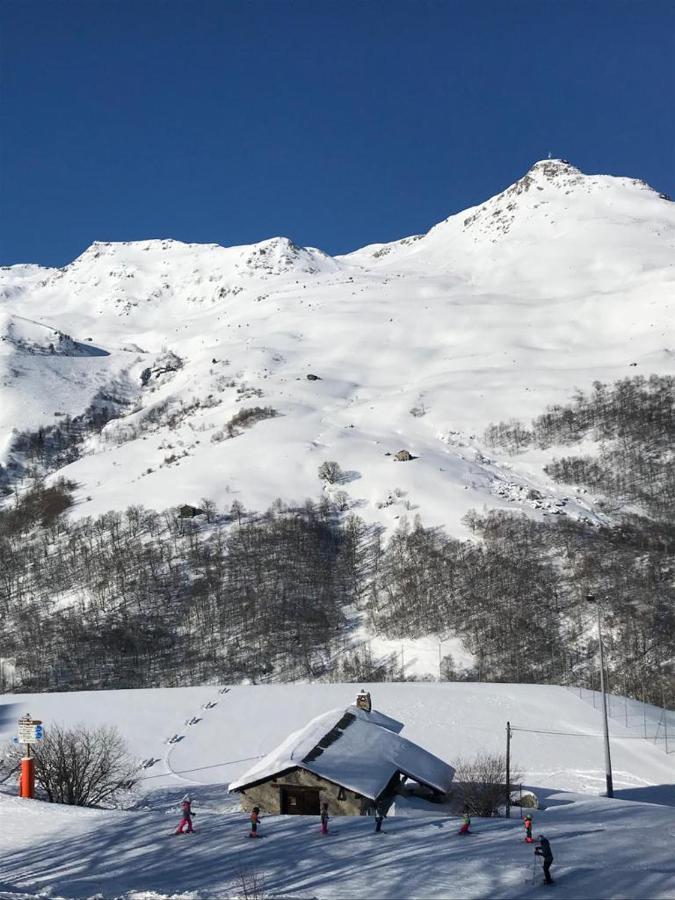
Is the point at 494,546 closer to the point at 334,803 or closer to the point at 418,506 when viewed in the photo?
the point at 418,506

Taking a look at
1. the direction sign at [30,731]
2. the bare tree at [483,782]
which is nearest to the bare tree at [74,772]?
the direction sign at [30,731]

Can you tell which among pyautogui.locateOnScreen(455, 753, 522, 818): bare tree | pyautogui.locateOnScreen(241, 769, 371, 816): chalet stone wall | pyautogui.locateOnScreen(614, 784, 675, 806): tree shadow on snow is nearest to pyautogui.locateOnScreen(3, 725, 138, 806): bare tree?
pyautogui.locateOnScreen(241, 769, 371, 816): chalet stone wall

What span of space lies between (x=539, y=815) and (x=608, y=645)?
56.1 m

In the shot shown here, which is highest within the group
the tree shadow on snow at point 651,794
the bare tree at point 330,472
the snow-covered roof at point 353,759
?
the bare tree at point 330,472

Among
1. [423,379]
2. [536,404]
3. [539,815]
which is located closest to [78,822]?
[539,815]

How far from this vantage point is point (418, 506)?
10306 cm

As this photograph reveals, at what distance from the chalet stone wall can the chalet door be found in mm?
A: 204

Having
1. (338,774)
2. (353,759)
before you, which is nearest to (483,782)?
(353,759)

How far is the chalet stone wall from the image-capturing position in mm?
27016

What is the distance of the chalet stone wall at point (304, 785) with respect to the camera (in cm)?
2702

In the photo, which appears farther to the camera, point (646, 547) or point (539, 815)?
point (646, 547)

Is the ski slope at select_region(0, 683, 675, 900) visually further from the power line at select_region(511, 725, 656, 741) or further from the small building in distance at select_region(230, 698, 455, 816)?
the power line at select_region(511, 725, 656, 741)

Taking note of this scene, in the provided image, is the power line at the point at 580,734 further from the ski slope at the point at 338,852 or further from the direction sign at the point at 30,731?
the direction sign at the point at 30,731

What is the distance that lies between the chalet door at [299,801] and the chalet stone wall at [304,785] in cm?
20
